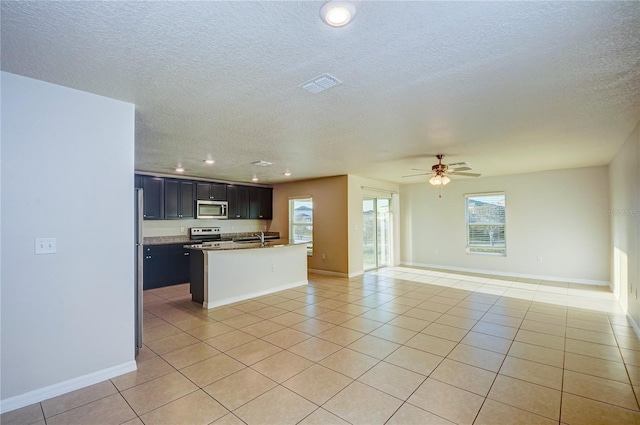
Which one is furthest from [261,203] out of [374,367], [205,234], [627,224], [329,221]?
[627,224]

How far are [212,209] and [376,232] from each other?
424cm

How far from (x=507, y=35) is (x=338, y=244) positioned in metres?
5.65

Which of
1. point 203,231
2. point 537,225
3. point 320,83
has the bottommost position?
point 203,231

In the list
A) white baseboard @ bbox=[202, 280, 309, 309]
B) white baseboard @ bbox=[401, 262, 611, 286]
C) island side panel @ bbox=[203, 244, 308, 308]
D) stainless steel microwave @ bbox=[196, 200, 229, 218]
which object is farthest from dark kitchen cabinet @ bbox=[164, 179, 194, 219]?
white baseboard @ bbox=[401, 262, 611, 286]

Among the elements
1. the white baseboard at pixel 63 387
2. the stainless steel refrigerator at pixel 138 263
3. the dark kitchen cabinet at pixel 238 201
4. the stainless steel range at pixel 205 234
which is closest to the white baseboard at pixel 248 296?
the stainless steel refrigerator at pixel 138 263

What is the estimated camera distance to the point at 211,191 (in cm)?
737

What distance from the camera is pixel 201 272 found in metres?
4.80

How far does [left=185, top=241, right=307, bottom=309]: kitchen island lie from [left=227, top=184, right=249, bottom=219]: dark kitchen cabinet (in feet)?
8.28

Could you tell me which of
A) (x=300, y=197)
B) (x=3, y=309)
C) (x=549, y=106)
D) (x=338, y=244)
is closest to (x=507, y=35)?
(x=549, y=106)

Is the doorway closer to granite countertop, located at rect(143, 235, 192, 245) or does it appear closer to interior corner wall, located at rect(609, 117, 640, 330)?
granite countertop, located at rect(143, 235, 192, 245)

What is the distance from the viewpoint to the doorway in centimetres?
796

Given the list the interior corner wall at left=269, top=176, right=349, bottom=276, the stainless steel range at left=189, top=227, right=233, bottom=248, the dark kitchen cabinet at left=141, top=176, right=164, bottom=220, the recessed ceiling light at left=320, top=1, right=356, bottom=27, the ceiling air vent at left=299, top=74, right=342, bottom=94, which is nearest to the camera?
the recessed ceiling light at left=320, top=1, right=356, bottom=27

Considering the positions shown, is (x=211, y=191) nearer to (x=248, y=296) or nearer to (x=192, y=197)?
(x=192, y=197)

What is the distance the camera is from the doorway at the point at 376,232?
7965mm
